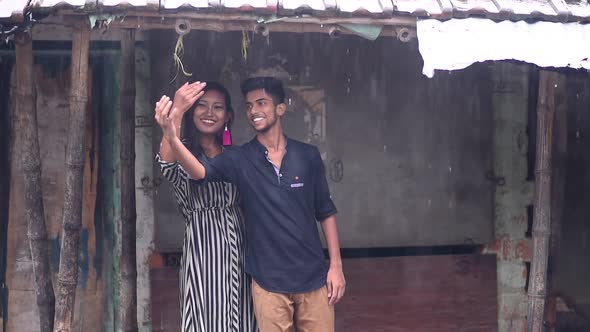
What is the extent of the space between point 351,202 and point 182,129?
1.70 meters

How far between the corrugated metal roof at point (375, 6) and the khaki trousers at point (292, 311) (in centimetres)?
165

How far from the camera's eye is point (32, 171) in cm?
431

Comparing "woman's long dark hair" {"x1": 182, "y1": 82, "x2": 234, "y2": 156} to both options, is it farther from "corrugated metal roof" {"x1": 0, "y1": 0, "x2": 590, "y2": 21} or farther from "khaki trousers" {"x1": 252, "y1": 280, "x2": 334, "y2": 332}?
"khaki trousers" {"x1": 252, "y1": 280, "x2": 334, "y2": 332}

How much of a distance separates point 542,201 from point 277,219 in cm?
169

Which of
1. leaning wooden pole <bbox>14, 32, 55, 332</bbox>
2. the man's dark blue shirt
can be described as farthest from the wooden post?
leaning wooden pole <bbox>14, 32, 55, 332</bbox>

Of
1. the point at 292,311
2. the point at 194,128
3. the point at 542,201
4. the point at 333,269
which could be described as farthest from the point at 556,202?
the point at 194,128

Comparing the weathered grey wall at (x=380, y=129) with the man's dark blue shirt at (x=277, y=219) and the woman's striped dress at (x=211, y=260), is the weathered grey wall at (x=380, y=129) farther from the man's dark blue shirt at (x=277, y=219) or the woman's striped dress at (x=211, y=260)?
the man's dark blue shirt at (x=277, y=219)

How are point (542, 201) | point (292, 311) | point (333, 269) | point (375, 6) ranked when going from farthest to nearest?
1. point (542, 201)
2. point (333, 269)
3. point (292, 311)
4. point (375, 6)

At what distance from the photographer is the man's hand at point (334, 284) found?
4.50 metres

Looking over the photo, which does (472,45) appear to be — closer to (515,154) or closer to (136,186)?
(515,154)

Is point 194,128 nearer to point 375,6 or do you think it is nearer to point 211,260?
point 211,260

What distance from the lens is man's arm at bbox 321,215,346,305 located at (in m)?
4.50

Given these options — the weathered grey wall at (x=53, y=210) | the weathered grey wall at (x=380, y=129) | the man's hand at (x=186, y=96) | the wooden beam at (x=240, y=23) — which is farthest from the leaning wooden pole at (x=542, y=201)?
the weathered grey wall at (x=53, y=210)

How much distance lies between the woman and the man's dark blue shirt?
0.13 metres
